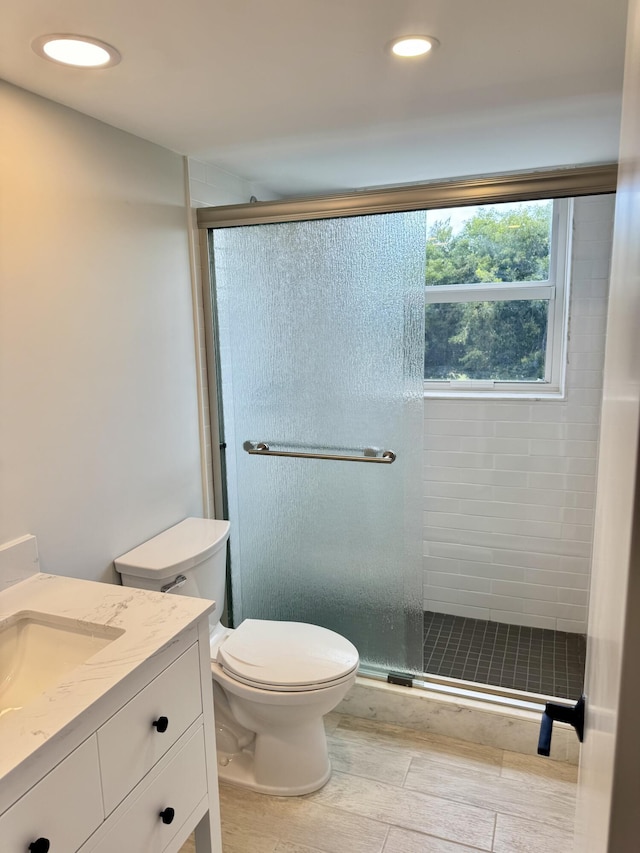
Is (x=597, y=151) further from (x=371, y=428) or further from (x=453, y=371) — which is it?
(x=371, y=428)

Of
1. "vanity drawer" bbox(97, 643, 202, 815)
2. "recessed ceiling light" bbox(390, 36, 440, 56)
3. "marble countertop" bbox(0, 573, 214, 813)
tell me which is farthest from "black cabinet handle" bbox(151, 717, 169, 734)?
"recessed ceiling light" bbox(390, 36, 440, 56)

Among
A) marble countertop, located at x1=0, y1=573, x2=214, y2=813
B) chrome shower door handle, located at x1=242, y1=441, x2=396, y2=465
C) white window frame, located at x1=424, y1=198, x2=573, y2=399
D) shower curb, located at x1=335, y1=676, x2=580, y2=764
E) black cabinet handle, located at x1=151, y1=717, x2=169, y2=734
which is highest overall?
white window frame, located at x1=424, y1=198, x2=573, y2=399

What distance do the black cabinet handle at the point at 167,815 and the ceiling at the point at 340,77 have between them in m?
1.63

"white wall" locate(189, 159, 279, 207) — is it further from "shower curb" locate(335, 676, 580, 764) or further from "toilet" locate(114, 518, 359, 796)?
"shower curb" locate(335, 676, 580, 764)

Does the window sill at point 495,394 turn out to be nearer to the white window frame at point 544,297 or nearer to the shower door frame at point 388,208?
the white window frame at point 544,297

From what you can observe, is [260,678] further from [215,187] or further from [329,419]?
[215,187]

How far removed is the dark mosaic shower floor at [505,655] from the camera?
2.34 meters

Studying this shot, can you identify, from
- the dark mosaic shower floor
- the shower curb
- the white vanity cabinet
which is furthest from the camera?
the dark mosaic shower floor

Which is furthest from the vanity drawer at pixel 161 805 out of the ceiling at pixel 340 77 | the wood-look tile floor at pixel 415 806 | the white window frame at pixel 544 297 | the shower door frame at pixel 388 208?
the white window frame at pixel 544 297

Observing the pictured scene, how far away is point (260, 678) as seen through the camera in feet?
5.81

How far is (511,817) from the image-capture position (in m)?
1.80

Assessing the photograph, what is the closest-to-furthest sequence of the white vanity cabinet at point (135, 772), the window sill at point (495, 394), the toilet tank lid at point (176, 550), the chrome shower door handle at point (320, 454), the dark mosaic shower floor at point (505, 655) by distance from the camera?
the white vanity cabinet at point (135, 772), the toilet tank lid at point (176, 550), the chrome shower door handle at point (320, 454), the dark mosaic shower floor at point (505, 655), the window sill at point (495, 394)

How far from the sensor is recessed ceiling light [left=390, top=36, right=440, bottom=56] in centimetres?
127

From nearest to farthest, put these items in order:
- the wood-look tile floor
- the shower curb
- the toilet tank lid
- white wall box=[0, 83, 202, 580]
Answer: white wall box=[0, 83, 202, 580]
the wood-look tile floor
the toilet tank lid
the shower curb
